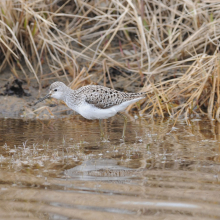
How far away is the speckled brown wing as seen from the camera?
257 inches

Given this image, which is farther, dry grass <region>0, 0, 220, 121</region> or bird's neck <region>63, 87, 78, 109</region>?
dry grass <region>0, 0, 220, 121</region>

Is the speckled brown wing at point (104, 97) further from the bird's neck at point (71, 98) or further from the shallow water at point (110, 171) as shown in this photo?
the shallow water at point (110, 171)

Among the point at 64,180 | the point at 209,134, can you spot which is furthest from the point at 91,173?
the point at 209,134

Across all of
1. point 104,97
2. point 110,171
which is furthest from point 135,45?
point 110,171

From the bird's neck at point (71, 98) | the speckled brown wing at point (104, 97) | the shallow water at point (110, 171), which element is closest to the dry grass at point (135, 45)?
the shallow water at point (110, 171)

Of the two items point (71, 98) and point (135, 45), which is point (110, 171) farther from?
point (135, 45)

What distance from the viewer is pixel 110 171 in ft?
15.0

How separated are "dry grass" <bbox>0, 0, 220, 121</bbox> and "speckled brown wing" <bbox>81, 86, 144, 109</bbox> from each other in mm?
1090

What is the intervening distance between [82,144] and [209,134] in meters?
1.98

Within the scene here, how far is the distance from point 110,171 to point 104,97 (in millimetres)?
2238

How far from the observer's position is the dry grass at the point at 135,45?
26.0 ft

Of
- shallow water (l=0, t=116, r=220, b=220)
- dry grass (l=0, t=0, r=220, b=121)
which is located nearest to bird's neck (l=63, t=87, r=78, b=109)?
shallow water (l=0, t=116, r=220, b=220)

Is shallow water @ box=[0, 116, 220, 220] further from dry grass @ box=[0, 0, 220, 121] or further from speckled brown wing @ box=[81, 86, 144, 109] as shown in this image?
dry grass @ box=[0, 0, 220, 121]

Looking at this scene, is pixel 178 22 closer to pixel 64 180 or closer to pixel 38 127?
pixel 38 127
